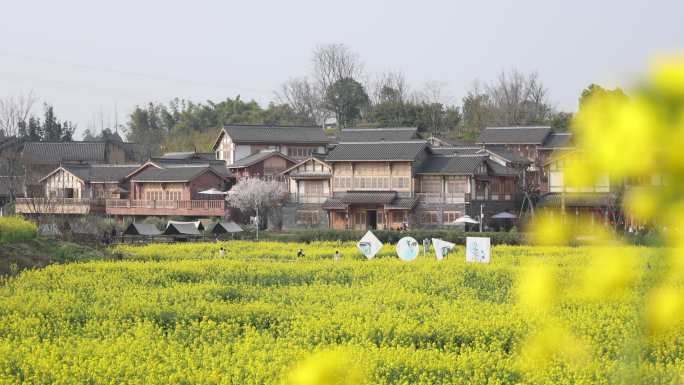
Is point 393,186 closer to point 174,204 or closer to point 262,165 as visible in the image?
point 262,165

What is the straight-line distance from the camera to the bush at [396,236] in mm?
36938

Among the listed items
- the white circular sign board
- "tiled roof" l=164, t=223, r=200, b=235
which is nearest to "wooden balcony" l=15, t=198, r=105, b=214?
"tiled roof" l=164, t=223, r=200, b=235

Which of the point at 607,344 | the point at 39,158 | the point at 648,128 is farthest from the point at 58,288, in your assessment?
the point at 39,158

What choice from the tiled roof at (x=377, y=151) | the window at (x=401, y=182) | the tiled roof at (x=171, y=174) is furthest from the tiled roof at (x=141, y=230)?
the window at (x=401, y=182)

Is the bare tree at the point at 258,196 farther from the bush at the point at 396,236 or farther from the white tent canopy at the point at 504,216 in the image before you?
the white tent canopy at the point at 504,216

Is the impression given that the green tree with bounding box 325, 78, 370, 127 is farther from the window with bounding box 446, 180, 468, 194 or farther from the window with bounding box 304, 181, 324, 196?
the window with bounding box 446, 180, 468, 194

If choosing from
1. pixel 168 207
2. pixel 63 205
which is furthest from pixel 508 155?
pixel 63 205

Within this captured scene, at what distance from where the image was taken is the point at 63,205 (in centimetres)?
5156

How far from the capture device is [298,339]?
14578 mm

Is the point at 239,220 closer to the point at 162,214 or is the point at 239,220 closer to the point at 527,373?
the point at 162,214

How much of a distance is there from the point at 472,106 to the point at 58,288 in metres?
59.6

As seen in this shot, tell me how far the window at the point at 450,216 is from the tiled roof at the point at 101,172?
20.5m

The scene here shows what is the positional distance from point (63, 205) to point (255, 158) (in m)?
11.5

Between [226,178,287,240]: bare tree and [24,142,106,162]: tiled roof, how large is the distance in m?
19.5
